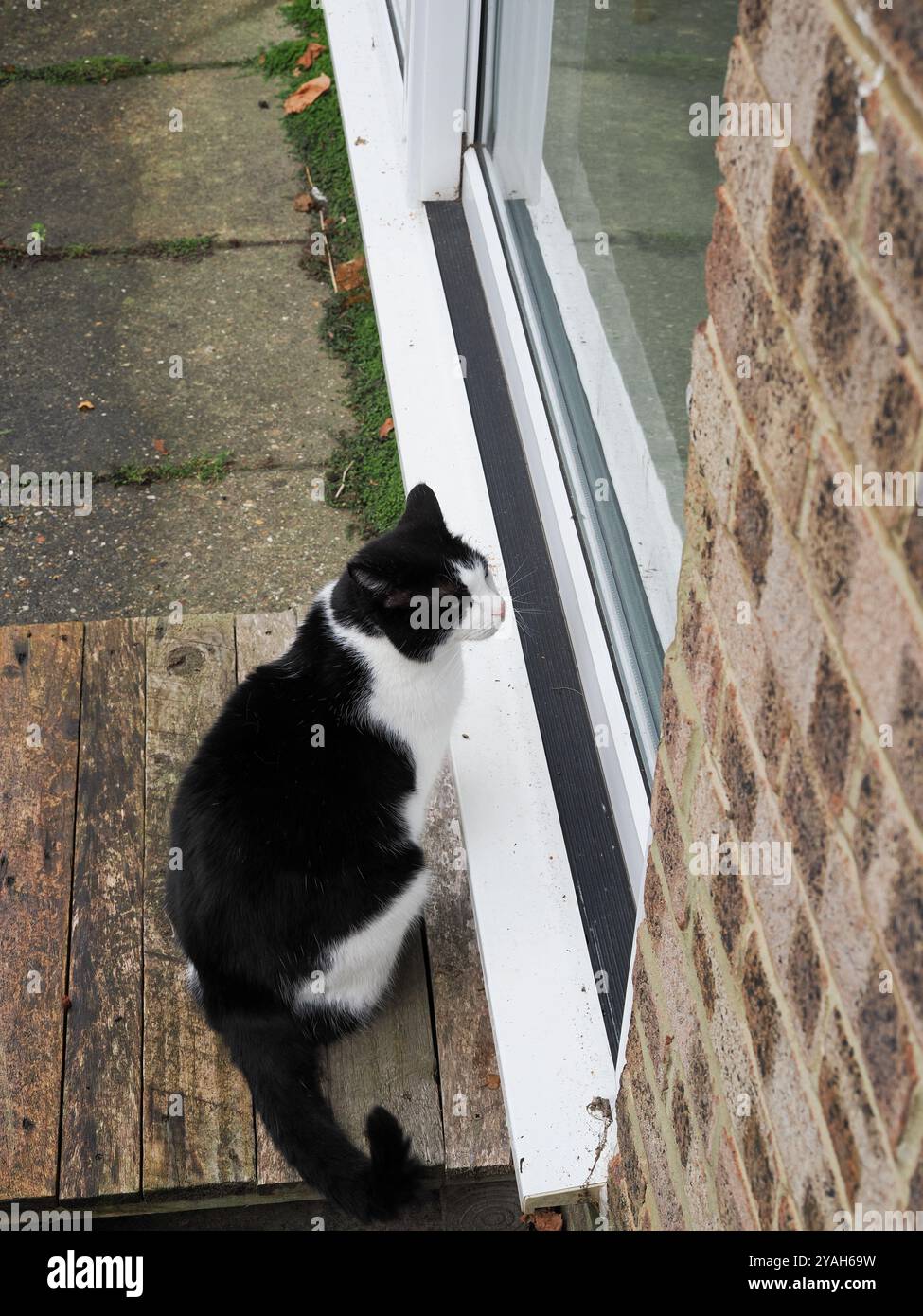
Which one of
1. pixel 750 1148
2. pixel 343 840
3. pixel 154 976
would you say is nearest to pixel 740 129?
pixel 750 1148

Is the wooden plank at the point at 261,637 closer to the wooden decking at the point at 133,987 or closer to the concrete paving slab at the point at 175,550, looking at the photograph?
the wooden decking at the point at 133,987

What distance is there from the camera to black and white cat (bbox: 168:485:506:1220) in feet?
6.75

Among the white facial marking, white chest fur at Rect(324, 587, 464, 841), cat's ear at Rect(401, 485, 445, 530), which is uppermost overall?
cat's ear at Rect(401, 485, 445, 530)

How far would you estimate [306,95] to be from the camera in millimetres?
4973

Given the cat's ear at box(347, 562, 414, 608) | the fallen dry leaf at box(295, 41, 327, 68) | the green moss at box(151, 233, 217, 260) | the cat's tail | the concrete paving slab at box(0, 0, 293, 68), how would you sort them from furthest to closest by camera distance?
the concrete paving slab at box(0, 0, 293, 68) → the fallen dry leaf at box(295, 41, 327, 68) → the green moss at box(151, 233, 217, 260) → the cat's ear at box(347, 562, 414, 608) → the cat's tail

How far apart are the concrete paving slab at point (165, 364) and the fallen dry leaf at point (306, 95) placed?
0.84m

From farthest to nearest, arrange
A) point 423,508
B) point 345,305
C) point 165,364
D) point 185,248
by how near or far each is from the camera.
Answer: point 185,248, point 345,305, point 165,364, point 423,508

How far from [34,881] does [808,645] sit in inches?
75.0

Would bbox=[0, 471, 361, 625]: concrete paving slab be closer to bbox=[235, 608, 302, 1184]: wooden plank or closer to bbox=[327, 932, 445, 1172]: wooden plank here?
bbox=[235, 608, 302, 1184]: wooden plank

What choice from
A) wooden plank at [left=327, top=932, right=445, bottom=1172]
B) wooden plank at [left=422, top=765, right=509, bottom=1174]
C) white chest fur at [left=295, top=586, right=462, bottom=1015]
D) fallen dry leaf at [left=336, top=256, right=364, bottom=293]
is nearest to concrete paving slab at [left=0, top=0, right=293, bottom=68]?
fallen dry leaf at [left=336, top=256, right=364, bottom=293]

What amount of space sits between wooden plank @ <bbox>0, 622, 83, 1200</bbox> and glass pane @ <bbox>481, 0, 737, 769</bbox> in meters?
1.16

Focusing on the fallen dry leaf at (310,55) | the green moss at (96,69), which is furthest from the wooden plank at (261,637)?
the green moss at (96,69)

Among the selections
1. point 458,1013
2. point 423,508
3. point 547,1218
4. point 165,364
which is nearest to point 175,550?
point 165,364

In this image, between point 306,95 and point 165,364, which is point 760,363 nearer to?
point 165,364
